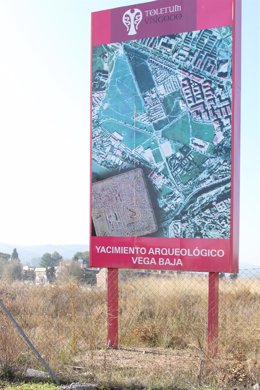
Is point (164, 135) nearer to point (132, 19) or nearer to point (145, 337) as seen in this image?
point (132, 19)

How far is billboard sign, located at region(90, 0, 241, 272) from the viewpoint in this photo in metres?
7.28

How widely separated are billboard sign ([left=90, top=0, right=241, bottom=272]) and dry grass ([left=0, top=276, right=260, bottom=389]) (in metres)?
1.01

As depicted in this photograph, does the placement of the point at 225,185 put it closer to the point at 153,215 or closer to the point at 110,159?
the point at 153,215

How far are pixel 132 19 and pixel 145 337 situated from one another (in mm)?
4648

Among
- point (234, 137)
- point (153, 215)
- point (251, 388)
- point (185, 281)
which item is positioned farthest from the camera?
point (185, 281)

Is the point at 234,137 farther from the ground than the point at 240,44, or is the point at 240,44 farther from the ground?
the point at 240,44

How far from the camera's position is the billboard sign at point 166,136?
7.28 meters

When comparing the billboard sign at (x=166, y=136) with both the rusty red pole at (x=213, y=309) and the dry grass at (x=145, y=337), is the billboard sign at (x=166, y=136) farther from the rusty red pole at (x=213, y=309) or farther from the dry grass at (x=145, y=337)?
the dry grass at (x=145, y=337)

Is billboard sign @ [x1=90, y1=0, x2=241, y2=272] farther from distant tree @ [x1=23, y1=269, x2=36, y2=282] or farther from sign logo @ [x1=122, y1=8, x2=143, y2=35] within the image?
distant tree @ [x1=23, y1=269, x2=36, y2=282]

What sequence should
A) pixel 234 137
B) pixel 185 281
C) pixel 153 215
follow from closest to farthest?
pixel 234 137, pixel 153 215, pixel 185 281

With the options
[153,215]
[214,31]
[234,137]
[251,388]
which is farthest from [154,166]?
[251,388]

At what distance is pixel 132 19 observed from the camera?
812cm

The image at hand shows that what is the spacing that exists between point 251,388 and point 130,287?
6147 millimetres

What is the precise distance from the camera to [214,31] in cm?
739
